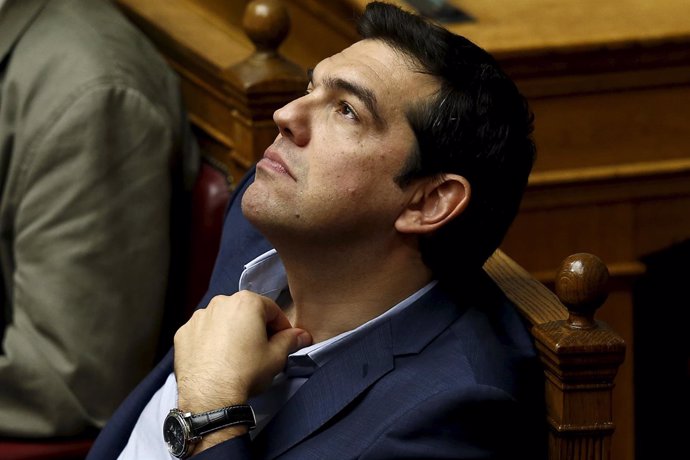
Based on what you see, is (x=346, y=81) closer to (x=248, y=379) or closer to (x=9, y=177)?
(x=248, y=379)

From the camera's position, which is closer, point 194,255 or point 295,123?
point 295,123

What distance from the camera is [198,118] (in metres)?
2.33

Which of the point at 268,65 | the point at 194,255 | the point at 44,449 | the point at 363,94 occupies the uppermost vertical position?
the point at 363,94

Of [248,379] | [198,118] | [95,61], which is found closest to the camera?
[248,379]

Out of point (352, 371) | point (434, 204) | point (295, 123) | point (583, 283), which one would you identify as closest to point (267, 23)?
point (295, 123)

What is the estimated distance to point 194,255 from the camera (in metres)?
2.25

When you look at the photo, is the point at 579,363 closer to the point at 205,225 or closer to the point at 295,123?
the point at 295,123

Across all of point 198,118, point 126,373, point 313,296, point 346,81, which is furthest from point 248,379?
point 198,118

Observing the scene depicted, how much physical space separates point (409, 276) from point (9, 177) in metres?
0.86

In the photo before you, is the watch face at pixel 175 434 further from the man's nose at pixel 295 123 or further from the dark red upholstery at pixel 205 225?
the dark red upholstery at pixel 205 225

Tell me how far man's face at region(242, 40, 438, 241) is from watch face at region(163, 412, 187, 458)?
0.24 metres

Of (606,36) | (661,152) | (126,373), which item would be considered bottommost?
(126,373)

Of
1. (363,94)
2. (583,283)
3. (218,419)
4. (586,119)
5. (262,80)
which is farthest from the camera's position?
(586,119)

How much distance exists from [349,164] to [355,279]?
0.14 metres
